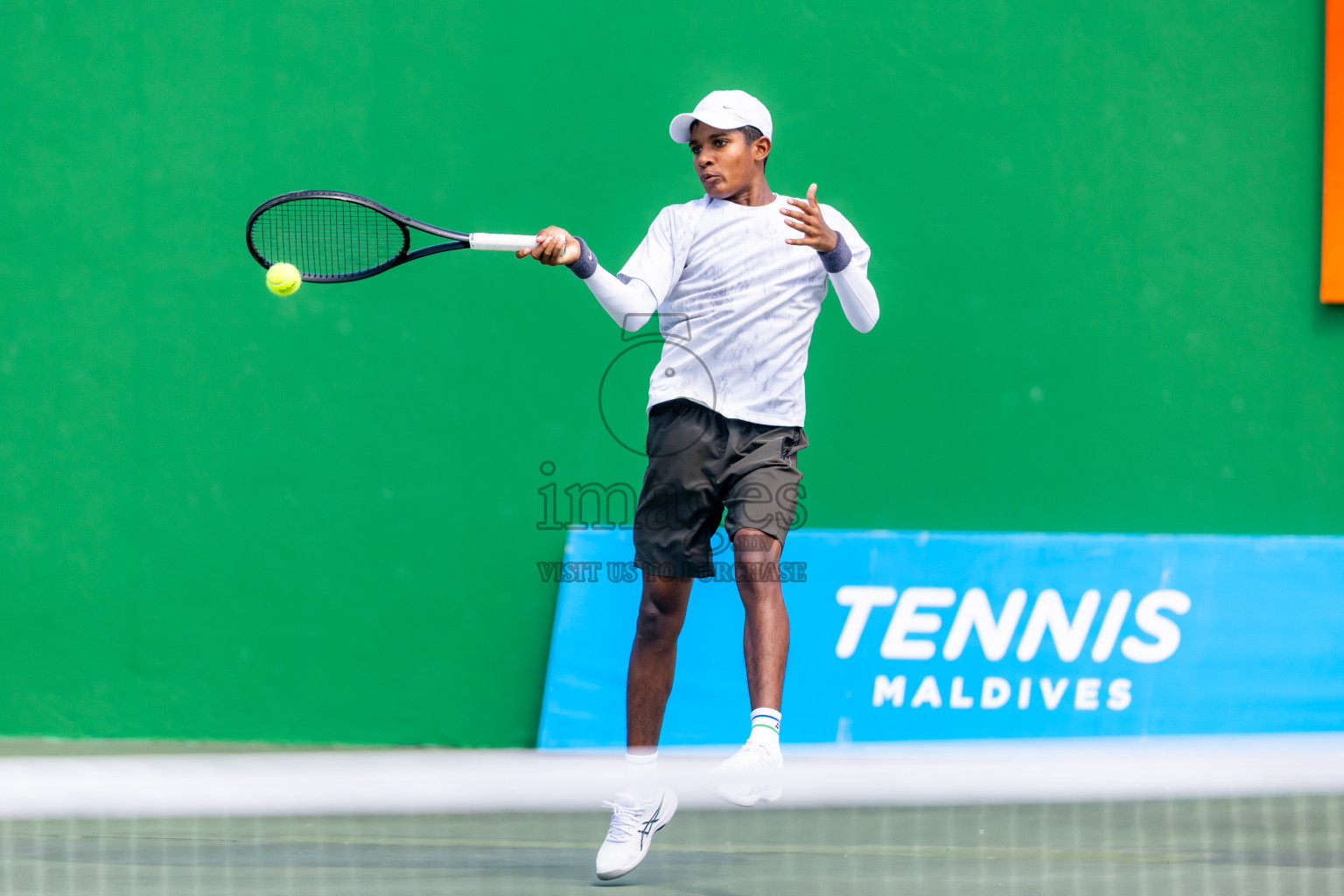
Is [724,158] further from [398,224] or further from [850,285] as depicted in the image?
[398,224]

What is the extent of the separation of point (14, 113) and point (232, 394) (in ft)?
3.37

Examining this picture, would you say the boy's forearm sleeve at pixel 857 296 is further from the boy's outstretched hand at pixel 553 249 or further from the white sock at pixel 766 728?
the white sock at pixel 766 728

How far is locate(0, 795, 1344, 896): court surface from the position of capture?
8.78 ft

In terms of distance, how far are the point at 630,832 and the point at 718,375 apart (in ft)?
3.24

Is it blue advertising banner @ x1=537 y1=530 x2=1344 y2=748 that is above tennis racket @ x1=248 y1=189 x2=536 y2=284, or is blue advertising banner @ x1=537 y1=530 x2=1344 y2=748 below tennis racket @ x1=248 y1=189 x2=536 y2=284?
below

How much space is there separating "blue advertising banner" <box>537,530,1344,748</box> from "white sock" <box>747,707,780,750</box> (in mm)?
1016

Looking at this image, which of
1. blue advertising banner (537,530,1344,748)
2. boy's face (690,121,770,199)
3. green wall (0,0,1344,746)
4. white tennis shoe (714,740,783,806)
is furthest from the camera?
green wall (0,0,1344,746)

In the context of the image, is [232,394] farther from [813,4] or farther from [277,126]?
[813,4]

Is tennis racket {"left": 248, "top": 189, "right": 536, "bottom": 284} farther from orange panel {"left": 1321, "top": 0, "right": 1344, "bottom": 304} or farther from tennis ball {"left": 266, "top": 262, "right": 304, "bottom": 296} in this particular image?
orange panel {"left": 1321, "top": 0, "right": 1344, "bottom": 304}

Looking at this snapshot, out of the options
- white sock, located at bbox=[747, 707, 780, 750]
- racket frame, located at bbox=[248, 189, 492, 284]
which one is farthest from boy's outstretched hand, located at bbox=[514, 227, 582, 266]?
white sock, located at bbox=[747, 707, 780, 750]

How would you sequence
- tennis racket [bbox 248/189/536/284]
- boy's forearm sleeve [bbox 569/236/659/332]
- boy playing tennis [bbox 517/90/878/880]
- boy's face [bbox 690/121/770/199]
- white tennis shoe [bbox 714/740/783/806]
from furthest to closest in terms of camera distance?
1. tennis racket [bbox 248/189/536/284]
2. boy's face [bbox 690/121/770/199]
3. boy playing tennis [bbox 517/90/878/880]
4. boy's forearm sleeve [bbox 569/236/659/332]
5. white tennis shoe [bbox 714/740/783/806]

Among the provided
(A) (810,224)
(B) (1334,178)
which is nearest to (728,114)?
(A) (810,224)

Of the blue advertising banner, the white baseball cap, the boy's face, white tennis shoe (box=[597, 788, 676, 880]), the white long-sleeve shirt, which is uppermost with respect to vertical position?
the white baseball cap

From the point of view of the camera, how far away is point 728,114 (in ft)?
9.46
